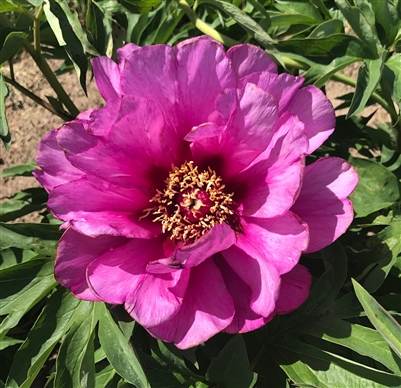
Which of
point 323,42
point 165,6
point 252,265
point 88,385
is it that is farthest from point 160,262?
point 165,6

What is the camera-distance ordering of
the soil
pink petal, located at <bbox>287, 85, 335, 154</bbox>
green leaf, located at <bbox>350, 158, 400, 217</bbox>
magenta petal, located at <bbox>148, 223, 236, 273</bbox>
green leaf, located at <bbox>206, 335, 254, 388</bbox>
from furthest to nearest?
1. the soil
2. green leaf, located at <bbox>350, 158, 400, 217</bbox>
3. green leaf, located at <bbox>206, 335, 254, 388</bbox>
4. pink petal, located at <bbox>287, 85, 335, 154</bbox>
5. magenta petal, located at <bbox>148, 223, 236, 273</bbox>

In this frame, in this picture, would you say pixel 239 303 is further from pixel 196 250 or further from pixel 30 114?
pixel 30 114

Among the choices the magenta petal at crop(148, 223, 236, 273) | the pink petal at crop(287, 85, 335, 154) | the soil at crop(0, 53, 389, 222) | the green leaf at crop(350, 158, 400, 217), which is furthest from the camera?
the soil at crop(0, 53, 389, 222)

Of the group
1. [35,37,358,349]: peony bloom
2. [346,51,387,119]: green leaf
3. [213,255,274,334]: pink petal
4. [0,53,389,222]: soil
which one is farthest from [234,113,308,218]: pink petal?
[0,53,389,222]: soil

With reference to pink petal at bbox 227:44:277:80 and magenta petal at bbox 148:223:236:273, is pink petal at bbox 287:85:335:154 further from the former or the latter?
magenta petal at bbox 148:223:236:273

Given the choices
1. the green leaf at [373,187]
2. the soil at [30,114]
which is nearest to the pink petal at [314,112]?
the green leaf at [373,187]

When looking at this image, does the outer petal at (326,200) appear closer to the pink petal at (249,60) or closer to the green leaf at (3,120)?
the pink petal at (249,60)

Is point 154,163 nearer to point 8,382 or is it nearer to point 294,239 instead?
point 294,239

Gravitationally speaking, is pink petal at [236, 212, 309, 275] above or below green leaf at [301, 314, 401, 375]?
above
